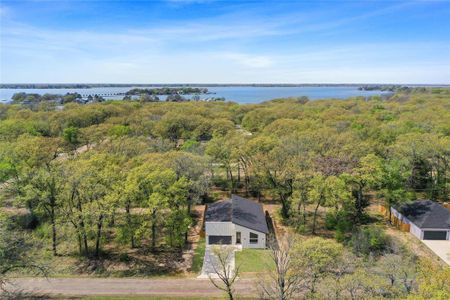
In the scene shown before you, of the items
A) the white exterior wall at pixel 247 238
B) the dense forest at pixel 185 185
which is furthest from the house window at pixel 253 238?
the dense forest at pixel 185 185

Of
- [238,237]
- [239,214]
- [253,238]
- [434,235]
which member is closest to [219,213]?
[239,214]

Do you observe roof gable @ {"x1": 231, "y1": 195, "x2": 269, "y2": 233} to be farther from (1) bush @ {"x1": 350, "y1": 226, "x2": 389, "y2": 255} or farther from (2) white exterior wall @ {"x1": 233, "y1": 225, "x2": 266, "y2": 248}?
(1) bush @ {"x1": 350, "y1": 226, "x2": 389, "y2": 255}

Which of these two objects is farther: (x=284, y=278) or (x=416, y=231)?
(x=416, y=231)

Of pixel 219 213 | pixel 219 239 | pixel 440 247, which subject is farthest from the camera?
pixel 219 213

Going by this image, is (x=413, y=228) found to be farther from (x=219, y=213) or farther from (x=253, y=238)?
(x=219, y=213)

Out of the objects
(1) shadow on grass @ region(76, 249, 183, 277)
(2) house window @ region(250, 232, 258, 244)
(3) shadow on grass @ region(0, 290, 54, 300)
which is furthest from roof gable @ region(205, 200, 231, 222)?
(3) shadow on grass @ region(0, 290, 54, 300)

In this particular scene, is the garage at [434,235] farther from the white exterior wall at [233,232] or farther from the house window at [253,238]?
the house window at [253,238]
